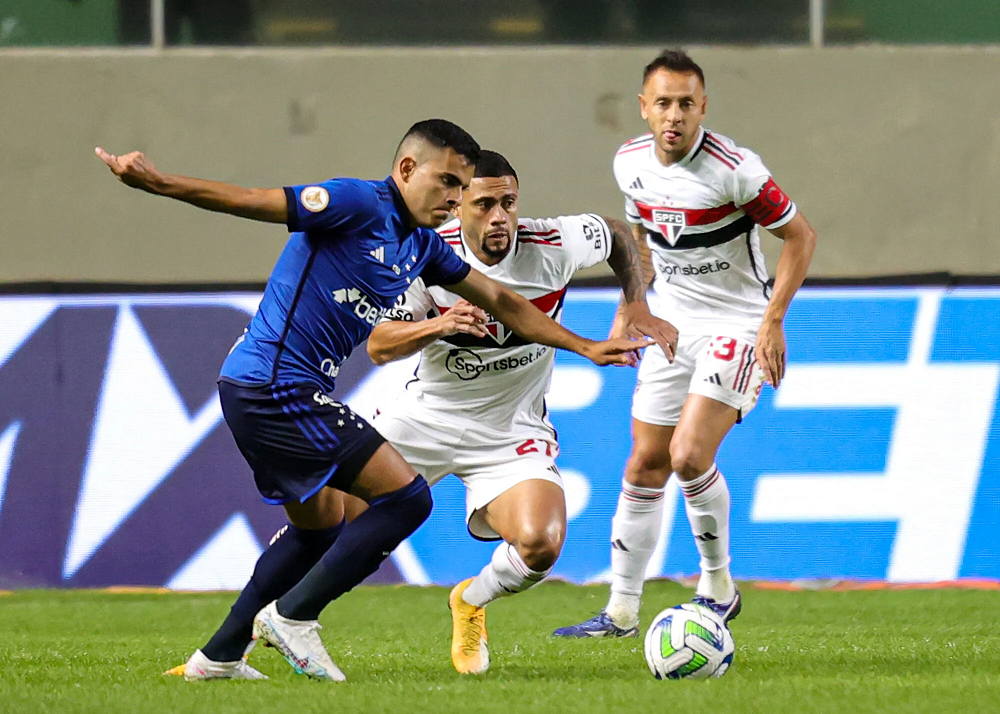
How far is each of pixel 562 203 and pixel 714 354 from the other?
3032 mm

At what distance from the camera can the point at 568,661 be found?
183 inches

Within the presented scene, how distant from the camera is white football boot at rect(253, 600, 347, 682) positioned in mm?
3979

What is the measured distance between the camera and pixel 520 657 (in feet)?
15.8

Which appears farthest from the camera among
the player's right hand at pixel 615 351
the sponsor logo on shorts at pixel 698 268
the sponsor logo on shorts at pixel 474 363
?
the sponsor logo on shorts at pixel 698 268

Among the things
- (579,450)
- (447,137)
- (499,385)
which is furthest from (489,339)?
(579,450)

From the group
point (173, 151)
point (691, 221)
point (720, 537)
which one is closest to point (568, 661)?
point (720, 537)

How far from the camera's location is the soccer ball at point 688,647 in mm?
4109

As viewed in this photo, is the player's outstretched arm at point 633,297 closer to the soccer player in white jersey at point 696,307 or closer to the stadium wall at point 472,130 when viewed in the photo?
the soccer player in white jersey at point 696,307

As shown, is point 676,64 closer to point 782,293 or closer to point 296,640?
point 782,293

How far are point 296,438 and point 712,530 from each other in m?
1.98

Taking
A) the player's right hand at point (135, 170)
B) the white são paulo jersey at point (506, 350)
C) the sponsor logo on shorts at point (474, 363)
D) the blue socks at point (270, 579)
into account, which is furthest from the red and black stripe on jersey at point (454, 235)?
the player's right hand at point (135, 170)

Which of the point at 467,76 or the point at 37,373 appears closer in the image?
the point at 37,373

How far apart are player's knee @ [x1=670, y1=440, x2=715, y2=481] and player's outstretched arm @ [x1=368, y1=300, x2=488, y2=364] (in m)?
1.15

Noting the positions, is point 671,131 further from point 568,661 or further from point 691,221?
point 568,661
